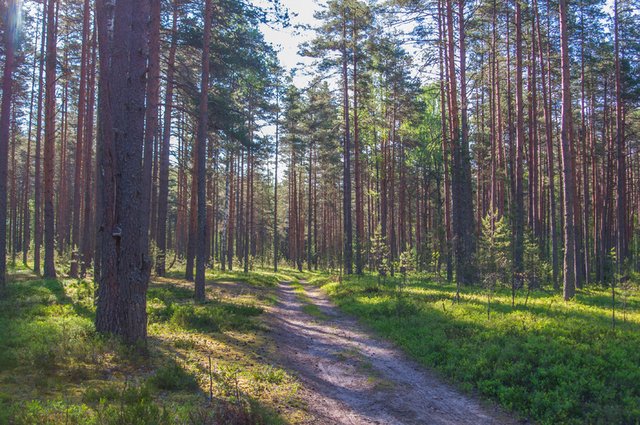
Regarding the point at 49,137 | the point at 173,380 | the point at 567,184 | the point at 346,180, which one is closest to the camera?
the point at 173,380

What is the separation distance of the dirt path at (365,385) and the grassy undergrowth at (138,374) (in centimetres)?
50

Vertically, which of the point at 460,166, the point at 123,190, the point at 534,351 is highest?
the point at 460,166

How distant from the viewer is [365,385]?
271 inches

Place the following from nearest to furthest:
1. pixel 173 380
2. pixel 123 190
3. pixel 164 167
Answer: pixel 173 380, pixel 123 190, pixel 164 167

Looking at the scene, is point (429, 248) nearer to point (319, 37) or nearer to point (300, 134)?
point (319, 37)

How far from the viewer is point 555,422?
5.22 meters

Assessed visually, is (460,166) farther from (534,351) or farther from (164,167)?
(164,167)

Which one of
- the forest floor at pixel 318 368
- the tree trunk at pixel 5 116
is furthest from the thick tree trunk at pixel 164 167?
the forest floor at pixel 318 368

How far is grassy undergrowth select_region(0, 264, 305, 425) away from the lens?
4289 millimetres

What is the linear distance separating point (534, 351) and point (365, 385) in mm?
3035

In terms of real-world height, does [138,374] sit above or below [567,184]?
below

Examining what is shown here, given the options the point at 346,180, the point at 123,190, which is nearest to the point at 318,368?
the point at 123,190

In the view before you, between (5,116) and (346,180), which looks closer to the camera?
(5,116)

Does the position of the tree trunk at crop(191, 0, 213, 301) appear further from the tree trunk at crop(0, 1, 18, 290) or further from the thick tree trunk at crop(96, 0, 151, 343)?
the thick tree trunk at crop(96, 0, 151, 343)
